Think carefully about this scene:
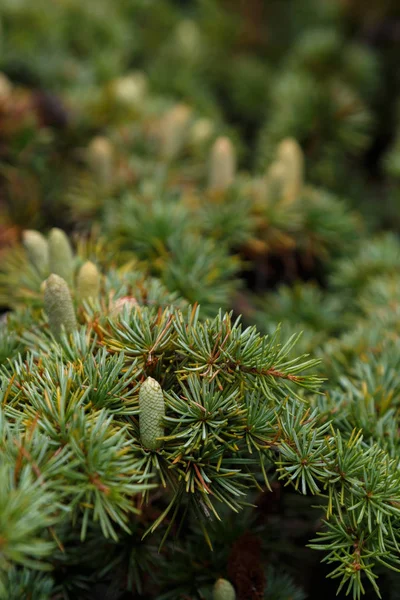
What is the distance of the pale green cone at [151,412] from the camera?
39cm

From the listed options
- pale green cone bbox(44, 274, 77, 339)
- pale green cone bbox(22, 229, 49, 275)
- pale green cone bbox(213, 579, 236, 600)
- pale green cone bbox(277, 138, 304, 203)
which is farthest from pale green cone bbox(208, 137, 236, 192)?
pale green cone bbox(213, 579, 236, 600)

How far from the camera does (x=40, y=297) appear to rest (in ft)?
1.91

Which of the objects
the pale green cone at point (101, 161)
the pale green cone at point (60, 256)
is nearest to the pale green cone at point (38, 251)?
the pale green cone at point (60, 256)

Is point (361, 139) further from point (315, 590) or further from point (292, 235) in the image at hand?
point (315, 590)

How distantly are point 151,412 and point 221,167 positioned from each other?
20.1 inches

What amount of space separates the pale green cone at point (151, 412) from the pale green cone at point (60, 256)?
0.19 metres

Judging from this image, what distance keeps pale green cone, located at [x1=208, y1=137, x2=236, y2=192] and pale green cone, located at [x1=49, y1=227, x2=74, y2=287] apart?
33 centimetres

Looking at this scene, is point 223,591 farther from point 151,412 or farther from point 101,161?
point 101,161

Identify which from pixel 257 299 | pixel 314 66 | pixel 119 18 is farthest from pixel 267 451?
pixel 119 18

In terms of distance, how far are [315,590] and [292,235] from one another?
43 cm

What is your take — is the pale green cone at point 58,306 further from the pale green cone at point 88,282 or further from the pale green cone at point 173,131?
the pale green cone at point 173,131

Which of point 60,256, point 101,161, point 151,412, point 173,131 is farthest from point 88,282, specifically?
point 173,131

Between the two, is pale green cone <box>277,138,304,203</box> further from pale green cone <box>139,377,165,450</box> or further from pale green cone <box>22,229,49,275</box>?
pale green cone <box>139,377,165,450</box>

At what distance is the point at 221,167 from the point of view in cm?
83
